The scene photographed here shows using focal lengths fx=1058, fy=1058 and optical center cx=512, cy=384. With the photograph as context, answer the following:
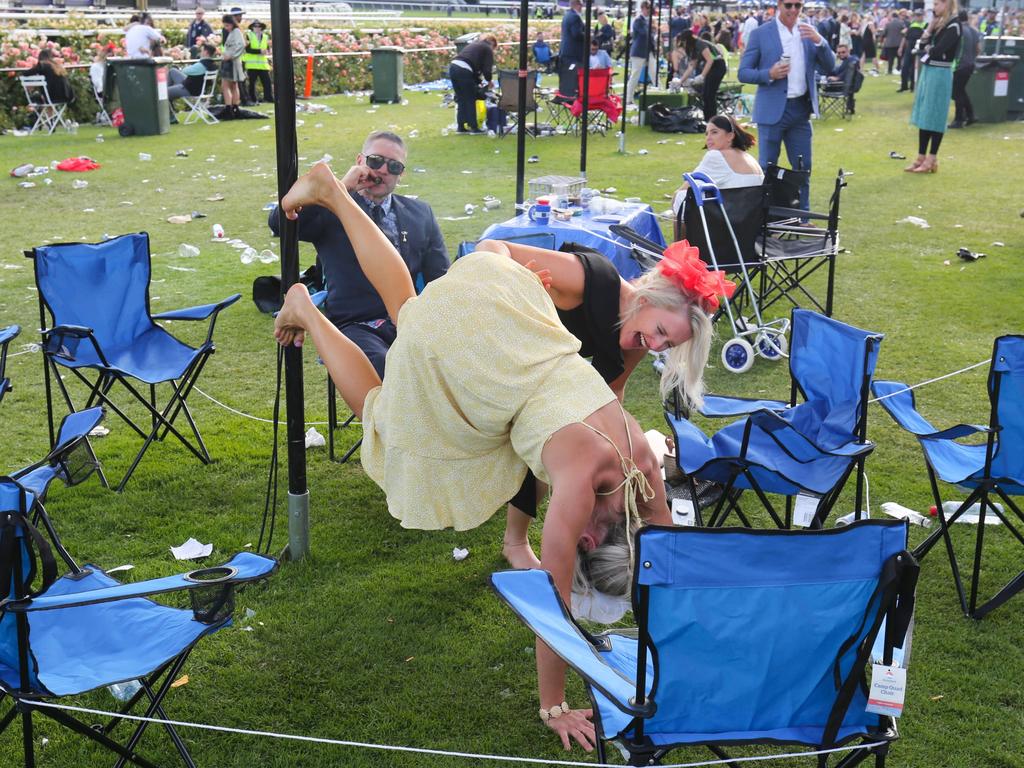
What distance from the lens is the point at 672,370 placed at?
3293mm

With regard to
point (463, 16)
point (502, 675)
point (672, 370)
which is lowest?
point (502, 675)

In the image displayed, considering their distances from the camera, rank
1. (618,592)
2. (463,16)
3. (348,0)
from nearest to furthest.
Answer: (618,592) → (463,16) → (348,0)

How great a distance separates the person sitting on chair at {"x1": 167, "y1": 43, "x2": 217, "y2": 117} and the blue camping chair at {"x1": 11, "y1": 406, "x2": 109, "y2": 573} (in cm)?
1442

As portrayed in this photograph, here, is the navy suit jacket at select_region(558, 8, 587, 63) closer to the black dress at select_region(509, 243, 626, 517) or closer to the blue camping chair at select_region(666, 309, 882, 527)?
the blue camping chair at select_region(666, 309, 882, 527)

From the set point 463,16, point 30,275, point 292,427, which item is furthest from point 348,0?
point 292,427

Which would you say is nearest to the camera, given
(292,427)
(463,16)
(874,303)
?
(292,427)

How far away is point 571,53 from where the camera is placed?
16109 millimetres

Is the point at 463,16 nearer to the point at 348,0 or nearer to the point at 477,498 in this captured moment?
the point at 348,0

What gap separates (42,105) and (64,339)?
41.1 feet

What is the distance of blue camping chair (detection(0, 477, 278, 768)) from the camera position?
7.99ft

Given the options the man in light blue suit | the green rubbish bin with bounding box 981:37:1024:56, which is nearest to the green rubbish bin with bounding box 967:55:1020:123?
the green rubbish bin with bounding box 981:37:1024:56

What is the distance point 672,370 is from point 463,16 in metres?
39.4

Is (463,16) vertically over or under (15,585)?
over

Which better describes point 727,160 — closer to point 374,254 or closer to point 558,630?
point 374,254
